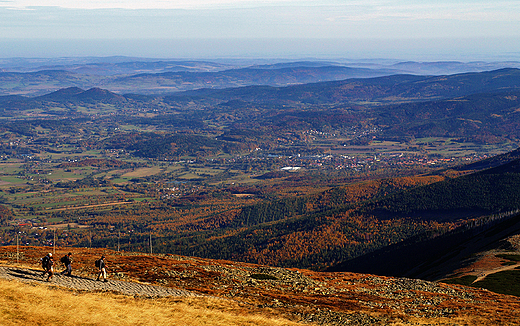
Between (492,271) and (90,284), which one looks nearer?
(90,284)

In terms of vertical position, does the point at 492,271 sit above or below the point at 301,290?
below

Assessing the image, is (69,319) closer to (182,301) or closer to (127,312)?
(127,312)

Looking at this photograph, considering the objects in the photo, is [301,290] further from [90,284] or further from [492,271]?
[492,271]

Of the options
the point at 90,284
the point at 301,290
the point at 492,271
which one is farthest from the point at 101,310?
the point at 492,271

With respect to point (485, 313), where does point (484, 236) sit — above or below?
below

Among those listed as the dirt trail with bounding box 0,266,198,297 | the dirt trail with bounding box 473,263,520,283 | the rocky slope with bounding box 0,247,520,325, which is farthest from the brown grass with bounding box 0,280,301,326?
the dirt trail with bounding box 473,263,520,283

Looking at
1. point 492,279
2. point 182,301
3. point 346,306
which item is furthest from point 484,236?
point 182,301

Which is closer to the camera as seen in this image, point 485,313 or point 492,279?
point 485,313
